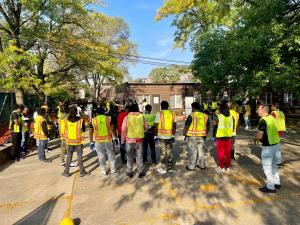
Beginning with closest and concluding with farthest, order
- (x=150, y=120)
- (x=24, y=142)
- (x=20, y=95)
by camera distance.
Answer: (x=150, y=120), (x=24, y=142), (x=20, y=95)

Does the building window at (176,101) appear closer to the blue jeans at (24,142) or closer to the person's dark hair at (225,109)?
the blue jeans at (24,142)

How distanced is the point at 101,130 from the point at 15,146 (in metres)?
4.38

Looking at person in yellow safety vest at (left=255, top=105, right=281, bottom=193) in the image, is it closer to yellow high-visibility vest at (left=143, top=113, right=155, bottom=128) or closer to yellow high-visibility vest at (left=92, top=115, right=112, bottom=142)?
yellow high-visibility vest at (left=143, top=113, right=155, bottom=128)

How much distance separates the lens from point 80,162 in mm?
7863

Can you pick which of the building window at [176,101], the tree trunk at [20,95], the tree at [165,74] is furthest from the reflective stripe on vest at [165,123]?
the tree at [165,74]

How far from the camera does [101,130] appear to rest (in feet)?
25.2

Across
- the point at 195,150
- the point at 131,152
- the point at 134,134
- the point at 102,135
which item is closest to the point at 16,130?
the point at 102,135

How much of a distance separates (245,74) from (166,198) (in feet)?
38.3

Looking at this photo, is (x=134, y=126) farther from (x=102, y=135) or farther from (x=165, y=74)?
(x=165, y=74)

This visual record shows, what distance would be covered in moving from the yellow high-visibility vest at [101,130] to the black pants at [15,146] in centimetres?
394

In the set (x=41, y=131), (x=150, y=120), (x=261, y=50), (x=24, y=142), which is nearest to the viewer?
(x=150, y=120)

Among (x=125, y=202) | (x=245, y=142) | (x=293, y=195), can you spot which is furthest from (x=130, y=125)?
(x=245, y=142)

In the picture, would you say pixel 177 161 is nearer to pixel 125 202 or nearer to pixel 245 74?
pixel 125 202

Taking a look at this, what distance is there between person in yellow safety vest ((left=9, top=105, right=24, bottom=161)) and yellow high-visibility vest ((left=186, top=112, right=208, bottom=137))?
235 inches
